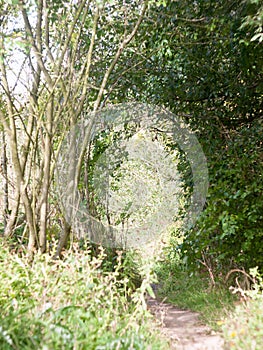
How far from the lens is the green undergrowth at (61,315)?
7.35ft

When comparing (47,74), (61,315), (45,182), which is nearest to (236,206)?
(45,182)

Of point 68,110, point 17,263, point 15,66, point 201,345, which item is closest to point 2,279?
point 17,263

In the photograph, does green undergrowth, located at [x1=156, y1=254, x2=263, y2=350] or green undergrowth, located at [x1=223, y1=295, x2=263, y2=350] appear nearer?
green undergrowth, located at [x1=223, y1=295, x2=263, y2=350]

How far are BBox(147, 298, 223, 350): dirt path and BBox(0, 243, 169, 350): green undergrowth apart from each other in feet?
0.79

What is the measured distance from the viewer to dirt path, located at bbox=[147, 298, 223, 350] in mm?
2881

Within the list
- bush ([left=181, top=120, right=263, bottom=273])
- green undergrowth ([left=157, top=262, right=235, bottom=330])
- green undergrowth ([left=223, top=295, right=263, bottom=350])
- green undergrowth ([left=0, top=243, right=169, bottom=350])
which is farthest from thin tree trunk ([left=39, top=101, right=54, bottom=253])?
green undergrowth ([left=223, top=295, right=263, bottom=350])

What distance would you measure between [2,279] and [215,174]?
2.25 m

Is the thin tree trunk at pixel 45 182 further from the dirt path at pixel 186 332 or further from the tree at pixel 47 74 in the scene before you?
the dirt path at pixel 186 332

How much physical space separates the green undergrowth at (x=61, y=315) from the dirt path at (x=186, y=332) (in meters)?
0.24

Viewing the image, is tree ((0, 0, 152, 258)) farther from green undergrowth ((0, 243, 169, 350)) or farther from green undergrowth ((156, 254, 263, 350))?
green undergrowth ((156, 254, 263, 350))

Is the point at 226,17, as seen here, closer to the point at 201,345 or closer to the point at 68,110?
the point at 68,110

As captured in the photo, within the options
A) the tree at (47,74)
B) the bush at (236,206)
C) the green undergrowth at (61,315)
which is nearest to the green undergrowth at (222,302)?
the bush at (236,206)

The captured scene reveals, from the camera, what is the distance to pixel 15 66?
4.75 meters

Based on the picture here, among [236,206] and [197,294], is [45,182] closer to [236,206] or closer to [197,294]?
[236,206]
